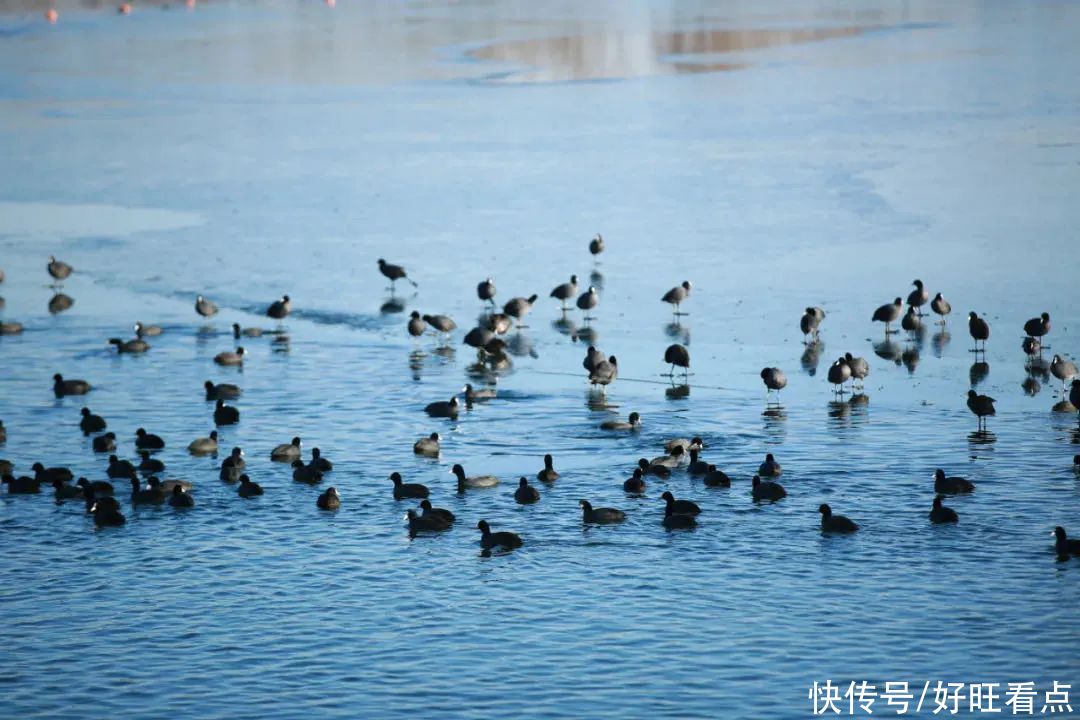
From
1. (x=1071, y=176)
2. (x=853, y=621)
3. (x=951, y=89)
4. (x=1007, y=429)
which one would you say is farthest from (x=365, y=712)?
(x=951, y=89)

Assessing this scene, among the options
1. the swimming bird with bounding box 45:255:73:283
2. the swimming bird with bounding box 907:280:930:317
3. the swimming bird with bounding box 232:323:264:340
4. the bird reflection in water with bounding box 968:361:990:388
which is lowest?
the bird reflection in water with bounding box 968:361:990:388

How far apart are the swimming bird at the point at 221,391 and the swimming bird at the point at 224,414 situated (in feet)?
4.87

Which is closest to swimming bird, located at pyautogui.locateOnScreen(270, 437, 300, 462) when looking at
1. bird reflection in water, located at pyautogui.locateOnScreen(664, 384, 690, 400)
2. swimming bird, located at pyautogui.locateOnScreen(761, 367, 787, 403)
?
bird reflection in water, located at pyautogui.locateOnScreen(664, 384, 690, 400)

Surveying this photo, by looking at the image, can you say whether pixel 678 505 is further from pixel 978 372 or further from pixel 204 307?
pixel 204 307

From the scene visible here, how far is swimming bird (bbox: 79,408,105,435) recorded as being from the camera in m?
27.2

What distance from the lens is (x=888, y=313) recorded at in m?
31.5

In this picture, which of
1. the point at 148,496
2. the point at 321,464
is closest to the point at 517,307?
the point at 321,464

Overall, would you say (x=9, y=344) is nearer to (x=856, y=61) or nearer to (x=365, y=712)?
(x=365, y=712)

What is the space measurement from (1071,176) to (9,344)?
86.2ft

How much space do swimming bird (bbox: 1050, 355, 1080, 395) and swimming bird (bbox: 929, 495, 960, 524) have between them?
685 cm

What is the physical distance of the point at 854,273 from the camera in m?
35.8

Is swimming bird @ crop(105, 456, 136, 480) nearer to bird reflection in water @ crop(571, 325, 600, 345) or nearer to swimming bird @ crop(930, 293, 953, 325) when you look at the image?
bird reflection in water @ crop(571, 325, 600, 345)

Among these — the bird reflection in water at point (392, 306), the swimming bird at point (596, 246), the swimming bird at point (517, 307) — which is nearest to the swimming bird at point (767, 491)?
the swimming bird at point (517, 307)

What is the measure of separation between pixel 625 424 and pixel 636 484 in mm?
3597
